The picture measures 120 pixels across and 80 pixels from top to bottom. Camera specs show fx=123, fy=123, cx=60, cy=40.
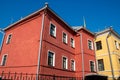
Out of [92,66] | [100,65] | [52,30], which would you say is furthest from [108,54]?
[52,30]

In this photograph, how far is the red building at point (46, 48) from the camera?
42.8 ft

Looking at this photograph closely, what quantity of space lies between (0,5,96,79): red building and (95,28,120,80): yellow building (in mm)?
1241

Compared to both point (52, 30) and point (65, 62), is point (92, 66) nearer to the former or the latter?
point (65, 62)

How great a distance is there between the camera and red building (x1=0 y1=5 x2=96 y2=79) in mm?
13044

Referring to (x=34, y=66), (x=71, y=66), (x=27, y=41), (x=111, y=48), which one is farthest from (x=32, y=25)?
(x=111, y=48)

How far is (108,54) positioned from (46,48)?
10.7 metres

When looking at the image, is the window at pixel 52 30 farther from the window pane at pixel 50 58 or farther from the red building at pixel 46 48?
the window pane at pixel 50 58

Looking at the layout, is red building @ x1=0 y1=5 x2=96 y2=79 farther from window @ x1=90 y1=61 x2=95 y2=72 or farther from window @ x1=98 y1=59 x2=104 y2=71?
window @ x1=98 y1=59 x2=104 y2=71

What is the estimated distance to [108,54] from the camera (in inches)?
752

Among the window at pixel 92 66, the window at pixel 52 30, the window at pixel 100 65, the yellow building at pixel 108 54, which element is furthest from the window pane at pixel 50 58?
the window at pixel 100 65

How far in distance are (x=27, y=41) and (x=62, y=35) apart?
190 inches

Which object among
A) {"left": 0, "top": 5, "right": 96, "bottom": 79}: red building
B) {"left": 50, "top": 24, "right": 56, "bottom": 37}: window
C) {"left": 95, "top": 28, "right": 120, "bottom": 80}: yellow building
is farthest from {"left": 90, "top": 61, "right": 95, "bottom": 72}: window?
{"left": 50, "top": 24, "right": 56, "bottom": 37}: window

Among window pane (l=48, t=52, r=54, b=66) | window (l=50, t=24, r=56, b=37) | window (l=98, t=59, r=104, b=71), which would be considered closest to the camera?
window pane (l=48, t=52, r=54, b=66)

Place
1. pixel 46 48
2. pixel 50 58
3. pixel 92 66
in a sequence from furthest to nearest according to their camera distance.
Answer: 1. pixel 92 66
2. pixel 50 58
3. pixel 46 48
